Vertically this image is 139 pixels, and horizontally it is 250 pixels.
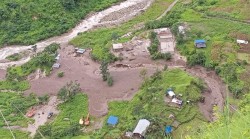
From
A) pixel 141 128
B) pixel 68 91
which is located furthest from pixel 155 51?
pixel 141 128

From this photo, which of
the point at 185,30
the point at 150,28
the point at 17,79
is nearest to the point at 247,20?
the point at 185,30

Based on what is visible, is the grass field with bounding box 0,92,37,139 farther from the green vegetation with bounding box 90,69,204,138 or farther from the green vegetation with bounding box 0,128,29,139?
the green vegetation with bounding box 90,69,204,138

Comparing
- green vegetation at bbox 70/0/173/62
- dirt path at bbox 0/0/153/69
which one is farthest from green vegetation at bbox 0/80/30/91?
green vegetation at bbox 70/0/173/62

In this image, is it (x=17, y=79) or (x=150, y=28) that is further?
(x=150, y=28)

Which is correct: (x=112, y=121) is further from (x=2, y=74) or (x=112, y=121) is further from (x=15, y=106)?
(x=2, y=74)

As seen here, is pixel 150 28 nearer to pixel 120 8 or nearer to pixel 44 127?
pixel 120 8

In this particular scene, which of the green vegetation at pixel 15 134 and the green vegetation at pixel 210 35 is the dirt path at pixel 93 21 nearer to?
the green vegetation at pixel 210 35

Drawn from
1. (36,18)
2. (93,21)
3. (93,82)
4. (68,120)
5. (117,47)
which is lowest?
(68,120)
